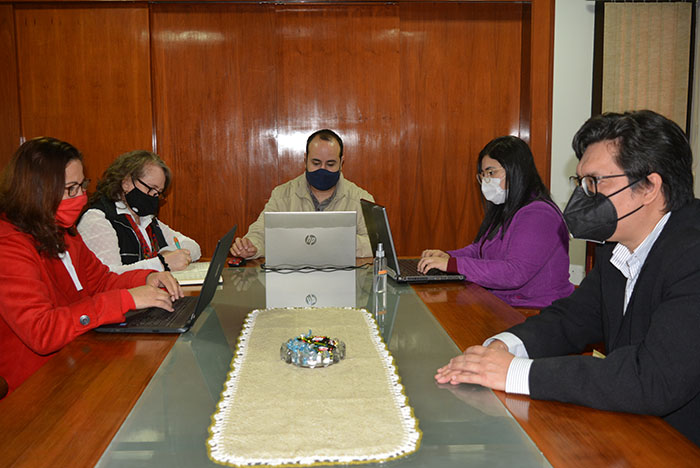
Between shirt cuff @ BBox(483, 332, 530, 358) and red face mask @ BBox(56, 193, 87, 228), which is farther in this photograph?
red face mask @ BBox(56, 193, 87, 228)

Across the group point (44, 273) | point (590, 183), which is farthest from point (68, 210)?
point (590, 183)

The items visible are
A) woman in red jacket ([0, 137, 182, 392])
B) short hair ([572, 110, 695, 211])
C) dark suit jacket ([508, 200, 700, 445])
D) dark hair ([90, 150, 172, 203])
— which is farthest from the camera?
dark hair ([90, 150, 172, 203])

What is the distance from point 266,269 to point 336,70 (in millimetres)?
2268

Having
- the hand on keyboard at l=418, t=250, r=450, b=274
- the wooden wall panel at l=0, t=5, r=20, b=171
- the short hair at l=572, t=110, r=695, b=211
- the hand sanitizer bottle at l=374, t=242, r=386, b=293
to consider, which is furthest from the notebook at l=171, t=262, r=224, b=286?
the wooden wall panel at l=0, t=5, r=20, b=171

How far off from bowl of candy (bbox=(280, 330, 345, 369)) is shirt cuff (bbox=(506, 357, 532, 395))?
39 cm

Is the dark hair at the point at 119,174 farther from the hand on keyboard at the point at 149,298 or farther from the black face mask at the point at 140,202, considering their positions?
the hand on keyboard at the point at 149,298

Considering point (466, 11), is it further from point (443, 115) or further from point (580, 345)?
point (580, 345)

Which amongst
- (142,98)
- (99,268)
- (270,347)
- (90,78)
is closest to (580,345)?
(270,347)

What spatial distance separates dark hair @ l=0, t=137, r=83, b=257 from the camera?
65.1 inches

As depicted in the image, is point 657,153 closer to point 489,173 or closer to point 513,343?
point 513,343

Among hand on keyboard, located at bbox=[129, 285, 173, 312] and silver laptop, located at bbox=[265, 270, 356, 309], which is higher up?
hand on keyboard, located at bbox=[129, 285, 173, 312]

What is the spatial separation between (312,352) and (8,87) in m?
3.86

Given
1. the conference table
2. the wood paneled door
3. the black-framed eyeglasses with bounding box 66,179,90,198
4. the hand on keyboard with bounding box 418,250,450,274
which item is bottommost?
the conference table

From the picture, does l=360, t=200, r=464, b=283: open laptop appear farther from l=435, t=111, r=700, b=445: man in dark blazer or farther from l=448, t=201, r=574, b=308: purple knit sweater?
l=435, t=111, r=700, b=445: man in dark blazer
